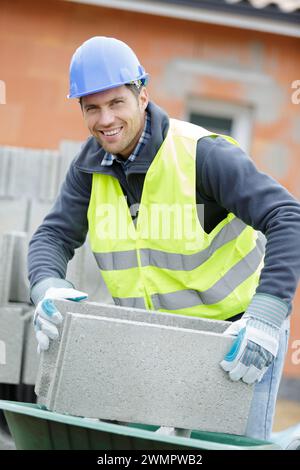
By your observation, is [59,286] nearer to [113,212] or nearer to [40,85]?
[113,212]

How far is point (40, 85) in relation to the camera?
8.88 metres

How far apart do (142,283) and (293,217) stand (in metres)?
0.64

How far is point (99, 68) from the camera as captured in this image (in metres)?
3.36

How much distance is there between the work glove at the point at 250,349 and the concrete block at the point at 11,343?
1.89 m

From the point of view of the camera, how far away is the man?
10.7ft

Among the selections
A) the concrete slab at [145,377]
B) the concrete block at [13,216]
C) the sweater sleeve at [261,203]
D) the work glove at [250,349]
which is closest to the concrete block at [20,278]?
the concrete block at [13,216]

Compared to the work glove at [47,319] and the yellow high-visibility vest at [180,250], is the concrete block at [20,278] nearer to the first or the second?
the yellow high-visibility vest at [180,250]

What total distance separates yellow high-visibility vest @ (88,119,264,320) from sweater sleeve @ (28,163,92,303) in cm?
28

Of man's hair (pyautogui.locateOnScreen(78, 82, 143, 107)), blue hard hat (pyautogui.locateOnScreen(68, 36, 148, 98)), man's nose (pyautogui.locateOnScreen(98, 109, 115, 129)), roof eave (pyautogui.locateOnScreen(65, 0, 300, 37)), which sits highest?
roof eave (pyautogui.locateOnScreen(65, 0, 300, 37))

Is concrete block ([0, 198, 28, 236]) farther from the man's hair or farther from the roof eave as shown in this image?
the roof eave

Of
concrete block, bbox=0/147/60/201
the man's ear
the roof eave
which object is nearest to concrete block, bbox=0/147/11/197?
concrete block, bbox=0/147/60/201

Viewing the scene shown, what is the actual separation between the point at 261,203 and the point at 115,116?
0.61 metres

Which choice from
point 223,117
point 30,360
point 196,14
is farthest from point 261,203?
point 223,117
